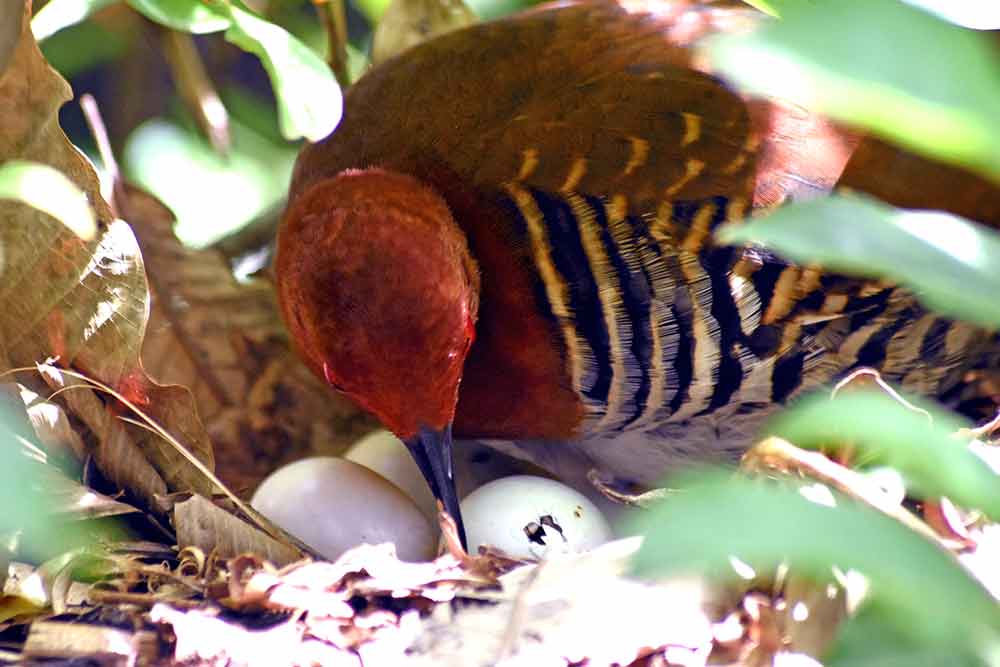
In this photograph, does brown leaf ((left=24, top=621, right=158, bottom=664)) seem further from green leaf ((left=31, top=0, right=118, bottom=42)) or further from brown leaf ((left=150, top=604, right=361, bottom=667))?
green leaf ((left=31, top=0, right=118, bottom=42))

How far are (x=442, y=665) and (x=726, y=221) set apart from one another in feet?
2.57

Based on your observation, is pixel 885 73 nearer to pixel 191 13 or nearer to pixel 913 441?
pixel 913 441

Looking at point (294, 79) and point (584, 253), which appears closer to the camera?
point (294, 79)

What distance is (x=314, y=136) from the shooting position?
1559 millimetres

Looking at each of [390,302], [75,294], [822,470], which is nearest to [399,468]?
[390,302]

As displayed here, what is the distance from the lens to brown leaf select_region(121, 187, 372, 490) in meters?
2.34

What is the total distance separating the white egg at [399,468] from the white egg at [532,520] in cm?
16

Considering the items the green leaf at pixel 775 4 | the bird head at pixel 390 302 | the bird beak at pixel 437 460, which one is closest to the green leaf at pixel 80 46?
the bird head at pixel 390 302

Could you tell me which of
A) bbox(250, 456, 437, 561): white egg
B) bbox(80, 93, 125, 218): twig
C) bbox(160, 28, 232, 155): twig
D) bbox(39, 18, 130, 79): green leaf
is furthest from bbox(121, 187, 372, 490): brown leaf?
bbox(250, 456, 437, 561): white egg

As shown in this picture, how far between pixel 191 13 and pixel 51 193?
0.30 meters

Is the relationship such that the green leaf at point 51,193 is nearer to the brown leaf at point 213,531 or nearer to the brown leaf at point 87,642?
the brown leaf at point 213,531

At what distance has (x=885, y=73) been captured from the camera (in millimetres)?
774

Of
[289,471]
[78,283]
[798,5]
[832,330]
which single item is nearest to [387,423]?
[289,471]

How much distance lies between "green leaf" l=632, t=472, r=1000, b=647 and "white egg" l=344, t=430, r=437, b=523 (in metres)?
1.28
